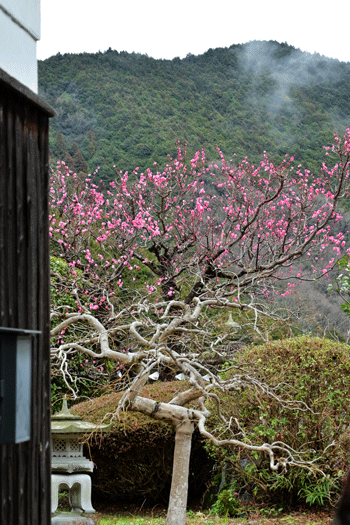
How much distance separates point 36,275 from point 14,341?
2.09 ft

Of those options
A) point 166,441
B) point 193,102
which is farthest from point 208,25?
point 166,441

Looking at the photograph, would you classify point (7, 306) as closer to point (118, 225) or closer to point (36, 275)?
point (36, 275)

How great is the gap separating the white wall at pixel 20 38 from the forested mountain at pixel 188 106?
47.2 ft

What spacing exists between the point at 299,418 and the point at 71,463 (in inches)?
112

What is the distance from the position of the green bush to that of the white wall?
4.80 meters

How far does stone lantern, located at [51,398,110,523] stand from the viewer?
21.0 ft

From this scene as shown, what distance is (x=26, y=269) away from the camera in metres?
2.80

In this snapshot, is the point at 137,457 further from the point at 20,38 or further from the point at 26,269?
the point at 20,38

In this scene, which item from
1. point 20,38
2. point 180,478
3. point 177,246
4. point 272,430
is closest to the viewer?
point 20,38

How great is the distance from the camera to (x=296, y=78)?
26953mm

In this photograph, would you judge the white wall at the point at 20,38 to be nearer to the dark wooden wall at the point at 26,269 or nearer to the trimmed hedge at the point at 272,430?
the dark wooden wall at the point at 26,269

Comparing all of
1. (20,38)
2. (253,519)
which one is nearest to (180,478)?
(253,519)

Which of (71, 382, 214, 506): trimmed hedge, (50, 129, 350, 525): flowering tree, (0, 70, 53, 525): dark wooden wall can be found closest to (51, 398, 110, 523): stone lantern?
(71, 382, 214, 506): trimmed hedge

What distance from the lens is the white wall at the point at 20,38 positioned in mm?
2818
